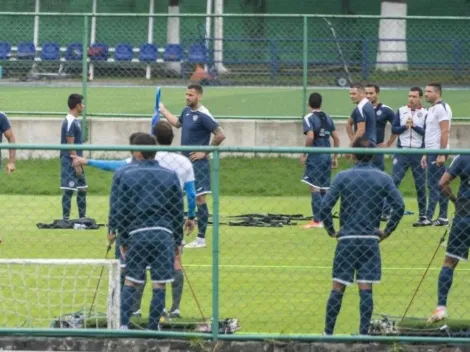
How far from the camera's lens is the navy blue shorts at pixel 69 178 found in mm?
18344

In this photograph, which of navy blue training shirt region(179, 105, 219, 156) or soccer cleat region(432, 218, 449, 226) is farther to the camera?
soccer cleat region(432, 218, 449, 226)

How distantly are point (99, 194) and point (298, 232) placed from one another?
4830 mm

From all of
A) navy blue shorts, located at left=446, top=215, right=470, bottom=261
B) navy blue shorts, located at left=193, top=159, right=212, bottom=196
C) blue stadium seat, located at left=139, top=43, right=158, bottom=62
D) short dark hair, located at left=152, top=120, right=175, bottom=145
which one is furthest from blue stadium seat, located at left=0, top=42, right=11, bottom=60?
navy blue shorts, located at left=446, top=215, right=470, bottom=261

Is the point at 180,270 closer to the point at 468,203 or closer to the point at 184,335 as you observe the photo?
the point at 184,335

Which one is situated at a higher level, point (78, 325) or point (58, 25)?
point (58, 25)

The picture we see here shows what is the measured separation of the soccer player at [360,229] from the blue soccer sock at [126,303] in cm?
177

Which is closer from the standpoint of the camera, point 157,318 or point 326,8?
point 157,318

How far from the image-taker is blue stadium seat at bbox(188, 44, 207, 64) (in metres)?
24.3

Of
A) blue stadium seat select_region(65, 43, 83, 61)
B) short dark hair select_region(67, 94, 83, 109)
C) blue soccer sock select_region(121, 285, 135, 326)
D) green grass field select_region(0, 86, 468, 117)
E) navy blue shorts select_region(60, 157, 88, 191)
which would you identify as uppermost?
blue stadium seat select_region(65, 43, 83, 61)

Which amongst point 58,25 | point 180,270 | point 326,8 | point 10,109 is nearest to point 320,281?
point 180,270

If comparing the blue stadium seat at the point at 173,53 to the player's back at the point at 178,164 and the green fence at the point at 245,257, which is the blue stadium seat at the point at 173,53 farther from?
the player's back at the point at 178,164

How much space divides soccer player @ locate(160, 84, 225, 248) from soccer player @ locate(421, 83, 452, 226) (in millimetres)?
3285

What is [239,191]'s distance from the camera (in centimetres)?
2169

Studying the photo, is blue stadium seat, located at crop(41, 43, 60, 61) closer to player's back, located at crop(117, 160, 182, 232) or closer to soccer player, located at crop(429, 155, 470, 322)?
soccer player, located at crop(429, 155, 470, 322)
